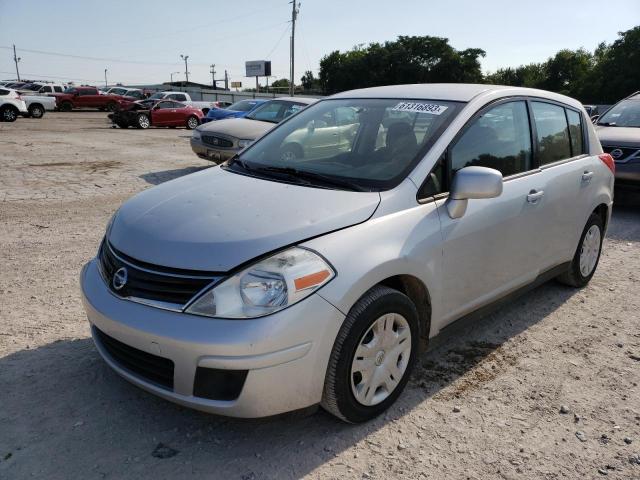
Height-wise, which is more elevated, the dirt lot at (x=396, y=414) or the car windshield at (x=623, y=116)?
the car windshield at (x=623, y=116)

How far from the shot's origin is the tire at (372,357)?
2.47m

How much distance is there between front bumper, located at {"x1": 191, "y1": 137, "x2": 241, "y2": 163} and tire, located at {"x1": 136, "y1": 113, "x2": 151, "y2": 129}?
1546cm

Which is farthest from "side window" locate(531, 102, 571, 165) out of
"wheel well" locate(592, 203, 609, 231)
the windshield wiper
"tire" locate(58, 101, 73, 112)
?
"tire" locate(58, 101, 73, 112)

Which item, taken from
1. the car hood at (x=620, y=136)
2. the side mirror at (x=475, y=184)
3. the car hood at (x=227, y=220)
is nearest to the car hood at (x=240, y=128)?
the car hood at (x=620, y=136)

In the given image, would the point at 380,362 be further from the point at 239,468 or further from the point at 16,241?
the point at 16,241

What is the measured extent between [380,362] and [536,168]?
2.01m

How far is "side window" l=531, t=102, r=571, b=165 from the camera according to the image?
154 inches

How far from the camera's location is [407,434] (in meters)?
2.70

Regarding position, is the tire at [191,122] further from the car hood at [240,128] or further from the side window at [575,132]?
the side window at [575,132]

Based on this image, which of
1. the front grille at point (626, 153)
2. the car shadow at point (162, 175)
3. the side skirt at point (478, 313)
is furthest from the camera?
the car shadow at point (162, 175)

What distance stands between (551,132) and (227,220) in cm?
278

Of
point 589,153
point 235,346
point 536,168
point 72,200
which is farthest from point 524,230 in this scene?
point 72,200

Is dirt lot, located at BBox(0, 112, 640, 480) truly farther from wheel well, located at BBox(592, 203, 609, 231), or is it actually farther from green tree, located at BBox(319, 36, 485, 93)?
green tree, located at BBox(319, 36, 485, 93)

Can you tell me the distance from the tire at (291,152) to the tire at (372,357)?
1.26 meters
